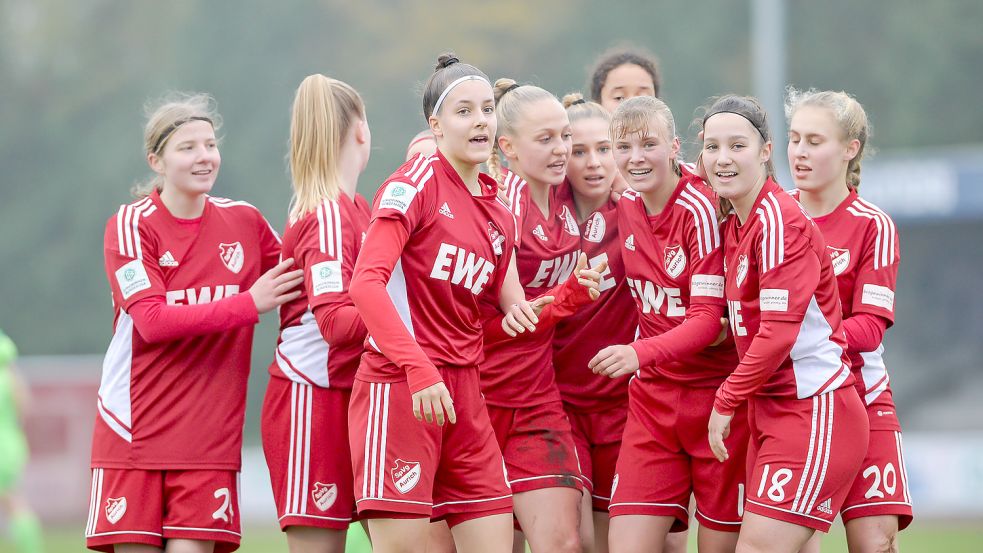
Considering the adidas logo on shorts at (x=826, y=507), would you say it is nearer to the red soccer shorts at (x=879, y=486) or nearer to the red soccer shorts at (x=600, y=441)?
the red soccer shorts at (x=879, y=486)

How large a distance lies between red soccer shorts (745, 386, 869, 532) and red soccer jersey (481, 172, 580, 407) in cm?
94

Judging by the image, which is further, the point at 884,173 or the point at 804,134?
the point at 884,173

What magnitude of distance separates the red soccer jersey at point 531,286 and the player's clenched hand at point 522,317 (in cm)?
22

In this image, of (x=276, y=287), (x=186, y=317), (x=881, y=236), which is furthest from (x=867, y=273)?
(x=186, y=317)

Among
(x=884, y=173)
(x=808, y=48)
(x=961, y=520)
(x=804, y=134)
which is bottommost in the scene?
(x=961, y=520)

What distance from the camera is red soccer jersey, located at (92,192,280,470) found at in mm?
4863

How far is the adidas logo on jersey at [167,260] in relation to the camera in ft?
16.1

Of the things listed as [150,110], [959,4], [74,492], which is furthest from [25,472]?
[959,4]

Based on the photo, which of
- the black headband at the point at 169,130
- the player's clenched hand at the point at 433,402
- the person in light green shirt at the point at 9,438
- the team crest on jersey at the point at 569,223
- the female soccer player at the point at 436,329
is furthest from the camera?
the person in light green shirt at the point at 9,438

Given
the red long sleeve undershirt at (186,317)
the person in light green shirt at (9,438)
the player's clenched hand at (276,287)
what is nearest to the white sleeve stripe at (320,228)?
the player's clenched hand at (276,287)

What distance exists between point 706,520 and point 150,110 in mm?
2755

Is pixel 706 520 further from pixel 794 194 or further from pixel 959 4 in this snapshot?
pixel 959 4

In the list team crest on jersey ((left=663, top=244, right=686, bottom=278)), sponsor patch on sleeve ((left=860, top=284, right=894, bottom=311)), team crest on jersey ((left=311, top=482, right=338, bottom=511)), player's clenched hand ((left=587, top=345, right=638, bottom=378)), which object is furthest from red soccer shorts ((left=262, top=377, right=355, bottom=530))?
sponsor patch on sleeve ((left=860, top=284, right=894, bottom=311))

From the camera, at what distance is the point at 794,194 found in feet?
16.1
